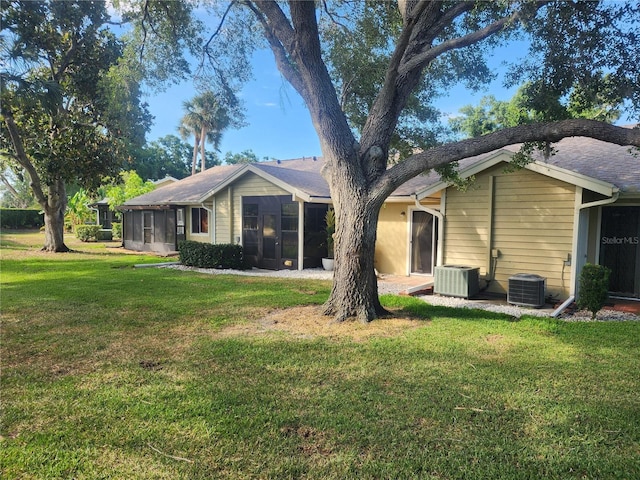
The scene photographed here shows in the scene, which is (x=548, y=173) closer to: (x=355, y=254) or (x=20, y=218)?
(x=355, y=254)

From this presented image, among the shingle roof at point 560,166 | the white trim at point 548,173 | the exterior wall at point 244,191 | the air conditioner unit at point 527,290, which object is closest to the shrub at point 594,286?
the air conditioner unit at point 527,290

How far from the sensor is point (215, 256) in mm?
15070

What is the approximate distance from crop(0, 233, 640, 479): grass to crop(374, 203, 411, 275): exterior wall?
19.5 ft

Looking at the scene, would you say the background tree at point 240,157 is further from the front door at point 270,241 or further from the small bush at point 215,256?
the front door at point 270,241

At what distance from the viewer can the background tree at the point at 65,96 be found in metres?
11.9

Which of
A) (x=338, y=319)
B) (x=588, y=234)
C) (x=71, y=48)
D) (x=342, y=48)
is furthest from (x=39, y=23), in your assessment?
(x=588, y=234)

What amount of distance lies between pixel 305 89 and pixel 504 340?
18.3 feet

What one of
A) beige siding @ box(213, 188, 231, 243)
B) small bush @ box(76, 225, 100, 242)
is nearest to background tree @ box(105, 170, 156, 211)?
small bush @ box(76, 225, 100, 242)

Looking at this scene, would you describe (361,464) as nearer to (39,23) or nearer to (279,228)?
(279,228)

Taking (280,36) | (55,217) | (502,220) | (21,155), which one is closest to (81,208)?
(55,217)

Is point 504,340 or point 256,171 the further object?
point 256,171

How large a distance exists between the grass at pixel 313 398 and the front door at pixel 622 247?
3357mm

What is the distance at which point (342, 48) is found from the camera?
400 inches

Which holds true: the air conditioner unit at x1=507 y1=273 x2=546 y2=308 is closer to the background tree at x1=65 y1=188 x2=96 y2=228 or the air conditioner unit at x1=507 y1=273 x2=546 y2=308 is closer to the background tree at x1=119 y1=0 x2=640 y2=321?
the background tree at x1=119 y1=0 x2=640 y2=321
